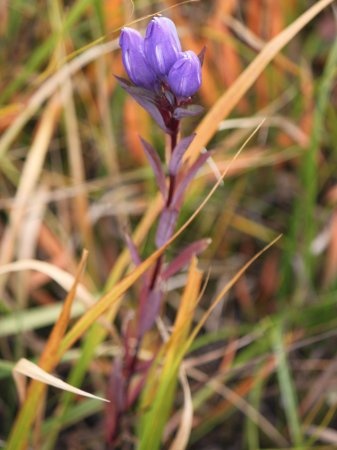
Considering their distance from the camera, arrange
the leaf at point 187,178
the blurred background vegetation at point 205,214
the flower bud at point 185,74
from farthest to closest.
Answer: the blurred background vegetation at point 205,214, the leaf at point 187,178, the flower bud at point 185,74

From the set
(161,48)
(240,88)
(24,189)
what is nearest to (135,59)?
(161,48)

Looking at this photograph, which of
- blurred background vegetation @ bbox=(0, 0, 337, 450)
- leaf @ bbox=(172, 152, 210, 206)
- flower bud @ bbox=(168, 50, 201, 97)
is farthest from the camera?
blurred background vegetation @ bbox=(0, 0, 337, 450)

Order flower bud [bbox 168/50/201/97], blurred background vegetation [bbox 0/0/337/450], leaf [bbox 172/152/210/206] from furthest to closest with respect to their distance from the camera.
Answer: blurred background vegetation [bbox 0/0/337/450], leaf [bbox 172/152/210/206], flower bud [bbox 168/50/201/97]

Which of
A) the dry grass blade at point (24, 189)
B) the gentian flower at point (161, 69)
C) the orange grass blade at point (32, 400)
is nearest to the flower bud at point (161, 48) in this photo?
the gentian flower at point (161, 69)

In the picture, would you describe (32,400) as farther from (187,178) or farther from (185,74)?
(185,74)

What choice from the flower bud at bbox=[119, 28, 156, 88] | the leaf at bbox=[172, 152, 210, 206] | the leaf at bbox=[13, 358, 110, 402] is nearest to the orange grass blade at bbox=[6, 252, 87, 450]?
the leaf at bbox=[13, 358, 110, 402]

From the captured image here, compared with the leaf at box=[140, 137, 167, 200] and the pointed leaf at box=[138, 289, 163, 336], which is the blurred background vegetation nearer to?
the pointed leaf at box=[138, 289, 163, 336]

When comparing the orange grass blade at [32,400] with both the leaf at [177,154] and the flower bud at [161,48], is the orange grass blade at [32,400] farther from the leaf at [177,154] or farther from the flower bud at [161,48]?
the flower bud at [161,48]
